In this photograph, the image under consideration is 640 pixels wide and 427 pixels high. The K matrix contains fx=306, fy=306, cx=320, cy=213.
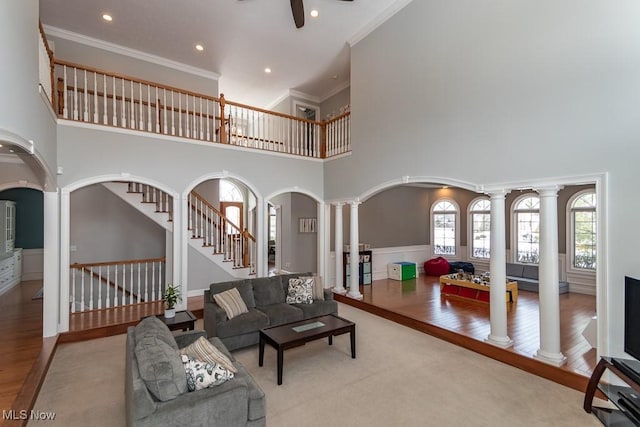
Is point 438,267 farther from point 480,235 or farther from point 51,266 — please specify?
point 51,266

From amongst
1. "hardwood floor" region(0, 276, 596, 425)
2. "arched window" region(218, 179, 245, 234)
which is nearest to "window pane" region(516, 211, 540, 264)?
"hardwood floor" region(0, 276, 596, 425)

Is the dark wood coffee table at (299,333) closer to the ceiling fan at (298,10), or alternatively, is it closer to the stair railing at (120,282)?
the stair railing at (120,282)

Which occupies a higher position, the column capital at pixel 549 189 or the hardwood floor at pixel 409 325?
the column capital at pixel 549 189

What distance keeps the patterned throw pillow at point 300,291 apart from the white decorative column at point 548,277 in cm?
334

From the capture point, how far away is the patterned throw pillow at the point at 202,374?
2432 millimetres

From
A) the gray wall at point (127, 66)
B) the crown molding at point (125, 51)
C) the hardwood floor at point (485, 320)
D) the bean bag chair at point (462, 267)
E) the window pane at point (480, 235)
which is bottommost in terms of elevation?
the hardwood floor at point (485, 320)

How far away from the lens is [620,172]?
3338 mm

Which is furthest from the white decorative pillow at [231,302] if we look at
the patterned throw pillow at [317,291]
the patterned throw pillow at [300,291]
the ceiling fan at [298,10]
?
the ceiling fan at [298,10]

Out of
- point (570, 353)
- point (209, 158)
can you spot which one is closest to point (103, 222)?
point (209, 158)

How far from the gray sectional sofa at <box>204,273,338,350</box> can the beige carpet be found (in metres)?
0.32

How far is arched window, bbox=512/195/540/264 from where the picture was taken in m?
8.61

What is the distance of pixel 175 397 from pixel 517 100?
517 centimetres

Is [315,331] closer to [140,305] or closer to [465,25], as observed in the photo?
[140,305]

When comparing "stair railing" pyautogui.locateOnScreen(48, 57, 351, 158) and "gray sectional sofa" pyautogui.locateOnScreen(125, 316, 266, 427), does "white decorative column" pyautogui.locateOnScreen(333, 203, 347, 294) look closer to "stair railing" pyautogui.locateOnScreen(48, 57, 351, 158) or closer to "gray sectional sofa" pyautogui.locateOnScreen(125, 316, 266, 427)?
"stair railing" pyautogui.locateOnScreen(48, 57, 351, 158)
